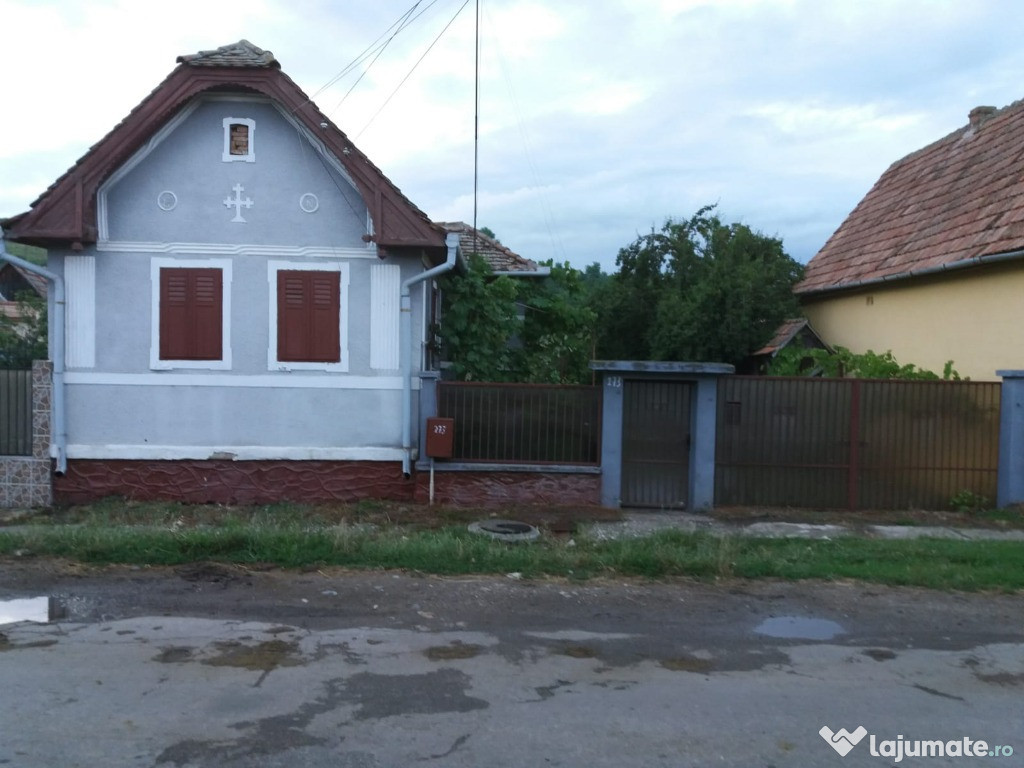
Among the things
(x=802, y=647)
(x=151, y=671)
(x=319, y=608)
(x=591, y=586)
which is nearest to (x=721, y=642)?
(x=802, y=647)

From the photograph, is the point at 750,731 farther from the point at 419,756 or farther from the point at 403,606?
the point at 403,606

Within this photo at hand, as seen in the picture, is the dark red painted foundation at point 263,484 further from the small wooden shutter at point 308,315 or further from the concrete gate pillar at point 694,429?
the small wooden shutter at point 308,315

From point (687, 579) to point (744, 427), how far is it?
13.5 feet

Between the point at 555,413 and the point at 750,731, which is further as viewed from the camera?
the point at 555,413

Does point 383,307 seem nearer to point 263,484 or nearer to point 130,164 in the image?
point 263,484

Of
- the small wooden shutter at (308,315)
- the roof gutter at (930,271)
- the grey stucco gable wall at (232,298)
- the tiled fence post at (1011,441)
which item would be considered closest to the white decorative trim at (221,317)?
the grey stucco gable wall at (232,298)

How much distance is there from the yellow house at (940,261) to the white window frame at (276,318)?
932 cm

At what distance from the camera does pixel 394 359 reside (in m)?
12.0

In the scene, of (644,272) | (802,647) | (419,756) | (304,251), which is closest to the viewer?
(419,756)

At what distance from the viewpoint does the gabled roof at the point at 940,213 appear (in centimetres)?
1384

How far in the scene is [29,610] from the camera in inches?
283

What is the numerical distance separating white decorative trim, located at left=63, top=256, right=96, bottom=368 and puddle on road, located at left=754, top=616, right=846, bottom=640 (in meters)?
9.27

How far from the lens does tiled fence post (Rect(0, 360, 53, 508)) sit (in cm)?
1149

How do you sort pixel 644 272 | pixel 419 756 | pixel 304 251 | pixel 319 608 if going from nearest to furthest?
pixel 419 756, pixel 319 608, pixel 304 251, pixel 644 272
